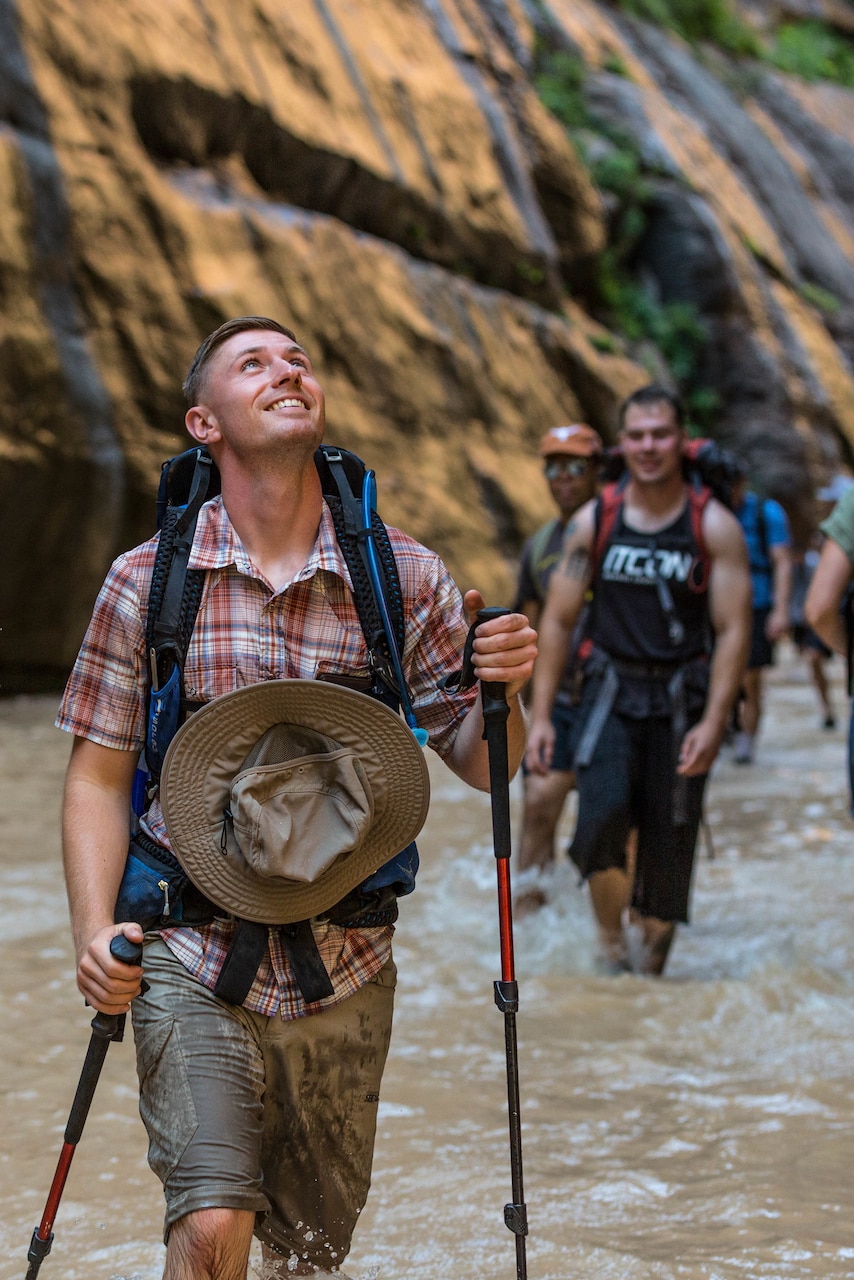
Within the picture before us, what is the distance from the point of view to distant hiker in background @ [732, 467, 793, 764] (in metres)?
10.1

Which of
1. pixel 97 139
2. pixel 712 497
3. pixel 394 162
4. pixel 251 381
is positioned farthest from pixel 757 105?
pixel 251 381

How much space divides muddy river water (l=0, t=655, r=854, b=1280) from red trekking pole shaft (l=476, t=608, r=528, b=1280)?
74 cm

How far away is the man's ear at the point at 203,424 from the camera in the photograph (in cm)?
267

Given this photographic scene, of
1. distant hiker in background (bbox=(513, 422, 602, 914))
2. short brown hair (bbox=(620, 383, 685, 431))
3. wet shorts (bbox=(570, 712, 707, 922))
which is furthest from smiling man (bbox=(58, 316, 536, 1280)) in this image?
distant hiker in background (bbox=(513, 422, 602, 914))

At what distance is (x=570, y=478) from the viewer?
6594 mm

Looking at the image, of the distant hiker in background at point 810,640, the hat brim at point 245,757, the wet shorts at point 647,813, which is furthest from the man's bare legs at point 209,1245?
the distant hiker in background at point 810,640

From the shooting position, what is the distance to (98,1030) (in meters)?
2.39

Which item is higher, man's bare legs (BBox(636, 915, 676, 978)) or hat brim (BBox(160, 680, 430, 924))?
hat brim (BBox(160, 680, 430, 924))

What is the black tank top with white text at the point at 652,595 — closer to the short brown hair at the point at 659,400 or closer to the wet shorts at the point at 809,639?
the short brown hair at the point at 659,400

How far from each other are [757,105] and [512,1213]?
27.4 m

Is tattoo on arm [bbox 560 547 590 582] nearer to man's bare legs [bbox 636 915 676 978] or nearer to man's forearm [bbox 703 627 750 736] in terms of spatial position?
man's forearm [bbox 703 627 750 736]

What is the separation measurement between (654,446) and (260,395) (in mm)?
2864

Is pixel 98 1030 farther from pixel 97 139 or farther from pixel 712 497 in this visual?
pixel 97 139

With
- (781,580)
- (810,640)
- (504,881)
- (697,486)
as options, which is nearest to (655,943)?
(697,486)
